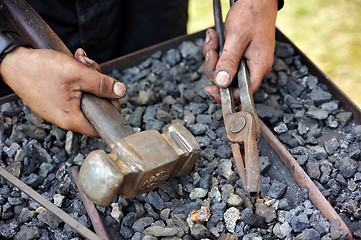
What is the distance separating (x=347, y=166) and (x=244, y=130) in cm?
58

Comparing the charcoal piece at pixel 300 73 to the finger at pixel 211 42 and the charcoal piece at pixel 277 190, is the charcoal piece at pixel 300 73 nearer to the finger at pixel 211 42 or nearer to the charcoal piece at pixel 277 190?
the finger at pixel 211 42

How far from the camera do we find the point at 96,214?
1.74m

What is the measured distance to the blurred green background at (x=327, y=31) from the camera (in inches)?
138

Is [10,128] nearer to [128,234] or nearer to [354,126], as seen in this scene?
[128,234]

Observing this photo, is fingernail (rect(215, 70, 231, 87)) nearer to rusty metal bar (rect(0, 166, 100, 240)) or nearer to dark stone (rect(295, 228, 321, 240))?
dark stone (rect(295, 228, 321, 240))

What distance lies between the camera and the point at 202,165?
198 centimetres

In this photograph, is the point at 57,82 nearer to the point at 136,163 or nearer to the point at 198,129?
the point at 136,163

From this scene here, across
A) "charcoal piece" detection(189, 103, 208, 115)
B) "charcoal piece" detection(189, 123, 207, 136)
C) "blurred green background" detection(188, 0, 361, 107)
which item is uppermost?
"charcoal piece" detection(189, 123, 207, 136)

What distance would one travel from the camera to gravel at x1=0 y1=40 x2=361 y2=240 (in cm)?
172

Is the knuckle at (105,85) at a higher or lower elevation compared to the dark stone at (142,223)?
higher

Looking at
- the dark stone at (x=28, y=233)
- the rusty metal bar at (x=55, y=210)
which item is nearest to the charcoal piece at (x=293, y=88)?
the rusty metal bar at (x=55, y=210)

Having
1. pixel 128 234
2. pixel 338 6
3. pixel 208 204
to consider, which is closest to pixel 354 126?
pixel 208 204

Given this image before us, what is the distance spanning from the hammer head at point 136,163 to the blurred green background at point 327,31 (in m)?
2.14

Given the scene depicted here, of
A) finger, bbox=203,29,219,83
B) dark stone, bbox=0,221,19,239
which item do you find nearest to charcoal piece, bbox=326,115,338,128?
finger, bbox=203,29,219,83
